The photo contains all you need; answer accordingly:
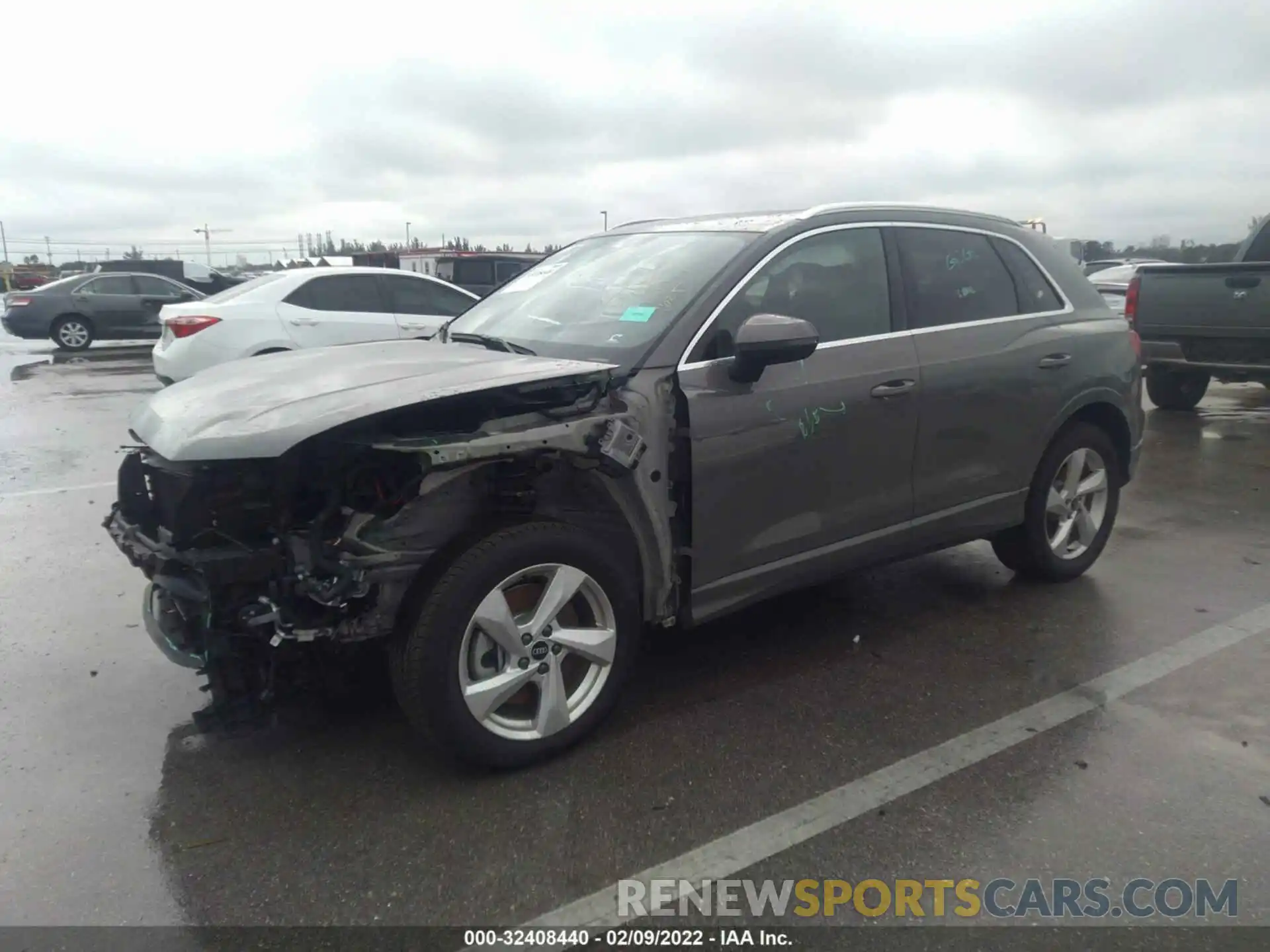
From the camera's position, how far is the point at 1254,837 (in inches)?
107

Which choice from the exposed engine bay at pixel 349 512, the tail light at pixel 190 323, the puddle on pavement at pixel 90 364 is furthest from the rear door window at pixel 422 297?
the exposed engine bay at pixel 349 512

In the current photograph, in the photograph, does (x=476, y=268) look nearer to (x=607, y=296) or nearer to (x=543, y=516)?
(x=607, y=296)

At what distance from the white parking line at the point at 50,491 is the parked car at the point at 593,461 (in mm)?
3788

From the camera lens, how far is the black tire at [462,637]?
2.78 metres

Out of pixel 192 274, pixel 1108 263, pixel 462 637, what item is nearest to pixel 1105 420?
pixel 462 637

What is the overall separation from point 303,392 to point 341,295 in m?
6.84

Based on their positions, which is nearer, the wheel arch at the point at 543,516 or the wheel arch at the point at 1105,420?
the wheel arch at the point at 543,516

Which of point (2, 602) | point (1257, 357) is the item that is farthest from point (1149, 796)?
point (1257, 357)

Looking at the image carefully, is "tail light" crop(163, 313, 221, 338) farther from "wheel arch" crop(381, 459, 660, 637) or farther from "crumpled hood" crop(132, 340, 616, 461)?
"wheel arch" crop(381, 459, 660, 637)

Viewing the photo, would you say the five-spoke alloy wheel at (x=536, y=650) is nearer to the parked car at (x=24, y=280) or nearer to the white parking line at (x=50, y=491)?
the white parking line at (x=50, y=491)

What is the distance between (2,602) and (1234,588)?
6153mm

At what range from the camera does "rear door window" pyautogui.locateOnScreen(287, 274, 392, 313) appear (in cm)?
918

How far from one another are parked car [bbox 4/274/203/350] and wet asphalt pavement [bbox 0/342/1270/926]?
563 inches

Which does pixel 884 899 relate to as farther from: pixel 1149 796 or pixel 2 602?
pixel 2 602
